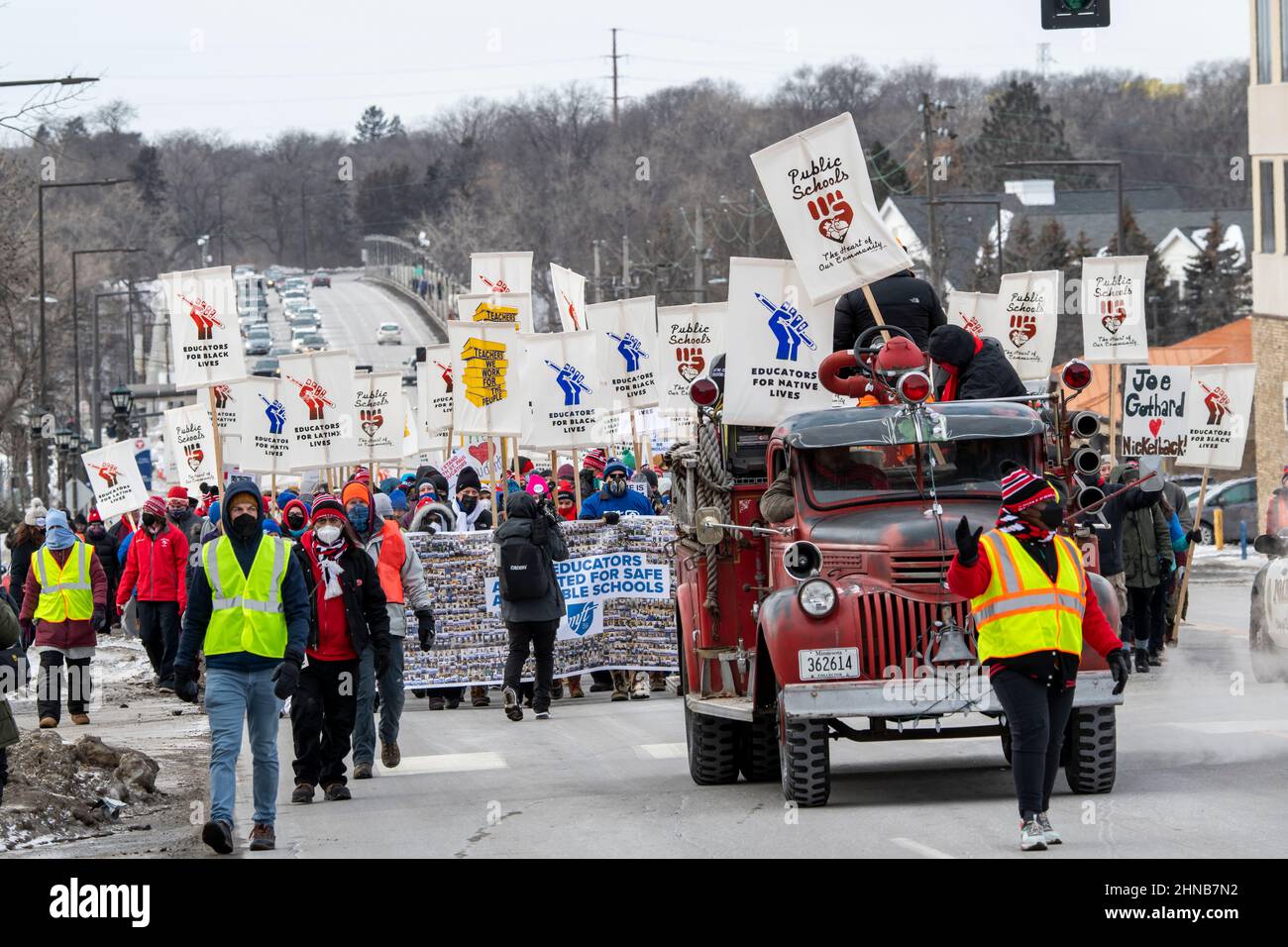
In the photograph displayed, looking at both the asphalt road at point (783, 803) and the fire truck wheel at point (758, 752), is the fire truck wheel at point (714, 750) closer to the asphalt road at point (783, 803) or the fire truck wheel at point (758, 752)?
the fire truck wheel at point (758, 752)

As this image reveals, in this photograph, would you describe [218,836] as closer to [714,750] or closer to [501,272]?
[714,750]

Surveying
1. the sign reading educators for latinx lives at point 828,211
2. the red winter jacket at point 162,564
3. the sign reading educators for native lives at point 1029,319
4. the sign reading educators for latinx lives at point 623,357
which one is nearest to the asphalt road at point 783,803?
the sign reading educators for latinx lives at point 828,211

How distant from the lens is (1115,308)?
27.9 metres

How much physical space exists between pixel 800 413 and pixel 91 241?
11673 centimetres

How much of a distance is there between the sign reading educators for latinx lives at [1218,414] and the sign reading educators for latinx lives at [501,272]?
9.03 metres

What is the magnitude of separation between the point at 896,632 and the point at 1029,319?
709 inches

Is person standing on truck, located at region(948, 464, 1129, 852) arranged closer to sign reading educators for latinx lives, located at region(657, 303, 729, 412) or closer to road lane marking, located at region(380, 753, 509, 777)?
road lane marking, located at region(380, 753, 509, 777)

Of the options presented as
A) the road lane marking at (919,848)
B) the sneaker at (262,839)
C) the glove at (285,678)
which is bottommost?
the sneaker at (262,839)

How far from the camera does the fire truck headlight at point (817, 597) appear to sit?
38.1 ft

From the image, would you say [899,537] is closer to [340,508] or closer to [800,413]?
[800,413]

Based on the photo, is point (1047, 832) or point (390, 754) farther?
point (390, 754)

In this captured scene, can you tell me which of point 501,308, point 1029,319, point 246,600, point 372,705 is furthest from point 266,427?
point 246,600

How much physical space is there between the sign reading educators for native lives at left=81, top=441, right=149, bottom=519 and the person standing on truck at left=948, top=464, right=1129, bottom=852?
2315 cm
